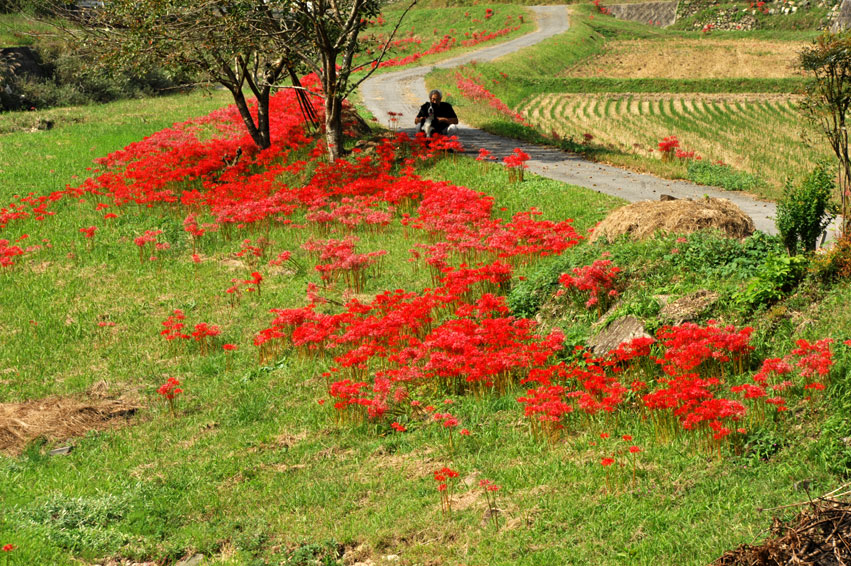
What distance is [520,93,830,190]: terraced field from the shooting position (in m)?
23.8

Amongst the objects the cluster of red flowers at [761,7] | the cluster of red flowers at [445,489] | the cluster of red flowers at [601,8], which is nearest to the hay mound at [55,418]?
the cluster of red flowers at [445,489]

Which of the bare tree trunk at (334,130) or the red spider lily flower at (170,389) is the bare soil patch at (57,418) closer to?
the red spider lily flower at (170,389)

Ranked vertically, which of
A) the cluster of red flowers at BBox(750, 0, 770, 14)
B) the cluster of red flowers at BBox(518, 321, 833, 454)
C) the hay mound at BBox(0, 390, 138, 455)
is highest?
the cluster of red flowers at BBox(750, 0, 770, 14)

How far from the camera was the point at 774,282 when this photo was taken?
395 inches

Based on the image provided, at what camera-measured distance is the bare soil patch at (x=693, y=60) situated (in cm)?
4728

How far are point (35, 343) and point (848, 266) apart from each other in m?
12.8

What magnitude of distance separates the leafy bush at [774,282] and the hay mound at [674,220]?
2.45 metres

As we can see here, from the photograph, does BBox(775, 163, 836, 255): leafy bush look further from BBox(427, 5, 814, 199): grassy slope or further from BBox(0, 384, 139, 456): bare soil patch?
BBox(0, 384, 139, 456): bare soil patch

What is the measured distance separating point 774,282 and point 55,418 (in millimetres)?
9743

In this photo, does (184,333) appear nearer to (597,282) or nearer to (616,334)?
(597,282)

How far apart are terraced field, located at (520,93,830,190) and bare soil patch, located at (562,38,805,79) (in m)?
10.0

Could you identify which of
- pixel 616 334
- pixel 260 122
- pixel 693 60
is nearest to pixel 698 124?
pixel 260 122

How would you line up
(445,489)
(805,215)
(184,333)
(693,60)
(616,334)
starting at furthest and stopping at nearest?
(693,60), (184,333), (805,215), (616,334), (445,489)

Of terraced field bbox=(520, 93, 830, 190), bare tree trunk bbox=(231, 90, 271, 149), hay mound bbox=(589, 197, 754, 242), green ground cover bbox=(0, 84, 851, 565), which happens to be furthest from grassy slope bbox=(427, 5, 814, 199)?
green ground cover bbox=(0, 84, 851, 565)
